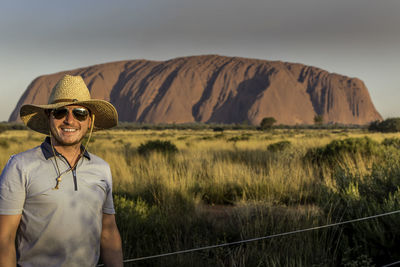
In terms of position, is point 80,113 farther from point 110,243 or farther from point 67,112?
point 110,243

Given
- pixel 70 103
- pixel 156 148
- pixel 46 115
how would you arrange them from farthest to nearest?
pixel 156 148 → pixel 46 115 → pixel 70 103

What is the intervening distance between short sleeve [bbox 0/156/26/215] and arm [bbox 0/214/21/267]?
0.11 feet

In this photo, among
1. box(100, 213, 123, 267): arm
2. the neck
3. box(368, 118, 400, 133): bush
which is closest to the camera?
the neck

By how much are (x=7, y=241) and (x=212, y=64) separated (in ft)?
471

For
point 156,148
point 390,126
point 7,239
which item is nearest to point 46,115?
point 7,239

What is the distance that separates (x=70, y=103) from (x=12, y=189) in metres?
0.48

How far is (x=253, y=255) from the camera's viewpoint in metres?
3.78

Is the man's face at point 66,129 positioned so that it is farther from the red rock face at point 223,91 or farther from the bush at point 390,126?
the red rock face at point 223,91

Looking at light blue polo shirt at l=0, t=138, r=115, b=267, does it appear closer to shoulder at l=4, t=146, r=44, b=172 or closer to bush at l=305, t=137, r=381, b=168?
shoulder at l=4, t=146, r=44, b=172

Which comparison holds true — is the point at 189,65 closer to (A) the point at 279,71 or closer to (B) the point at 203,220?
(A) the point at 279,71

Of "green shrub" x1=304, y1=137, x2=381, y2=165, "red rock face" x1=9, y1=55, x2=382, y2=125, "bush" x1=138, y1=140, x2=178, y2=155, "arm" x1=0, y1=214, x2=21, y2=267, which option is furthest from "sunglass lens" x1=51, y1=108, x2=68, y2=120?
"red rock face" x1=9, y1=55, x2=382, y2=125

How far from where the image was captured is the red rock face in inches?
4808

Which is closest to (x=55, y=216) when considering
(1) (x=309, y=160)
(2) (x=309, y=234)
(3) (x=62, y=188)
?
(3) (x=62, y=188)

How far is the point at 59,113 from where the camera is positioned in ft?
5.78
